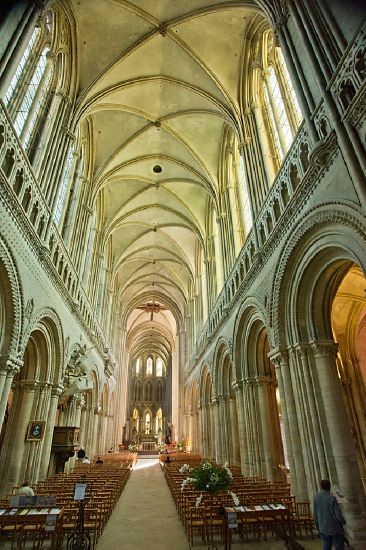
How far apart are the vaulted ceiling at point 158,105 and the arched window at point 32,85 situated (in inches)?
81.3

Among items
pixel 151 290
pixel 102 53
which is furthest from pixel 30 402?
pixel 151 290

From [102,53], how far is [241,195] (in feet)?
28.0

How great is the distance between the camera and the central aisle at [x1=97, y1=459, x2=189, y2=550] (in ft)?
20.7

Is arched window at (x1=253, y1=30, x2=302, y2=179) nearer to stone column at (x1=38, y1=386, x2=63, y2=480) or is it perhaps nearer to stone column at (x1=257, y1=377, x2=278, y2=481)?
stone column at (x1=257, y1=377, x2=278, y2=481)

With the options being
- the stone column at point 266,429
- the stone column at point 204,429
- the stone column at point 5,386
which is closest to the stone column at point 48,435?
the stone column at point 5,386

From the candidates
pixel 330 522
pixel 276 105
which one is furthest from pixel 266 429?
pixel 276 105

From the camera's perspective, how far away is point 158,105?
16891mm

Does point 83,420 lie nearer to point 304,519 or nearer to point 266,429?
point 266,429

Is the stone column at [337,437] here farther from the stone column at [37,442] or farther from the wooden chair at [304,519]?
the stone column at [37,442]

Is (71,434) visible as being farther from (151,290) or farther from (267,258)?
(151,290)

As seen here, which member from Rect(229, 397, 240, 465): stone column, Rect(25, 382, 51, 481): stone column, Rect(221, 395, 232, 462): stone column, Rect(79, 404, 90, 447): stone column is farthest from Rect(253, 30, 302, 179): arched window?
Rect(79, 404, 90, 447): stone column

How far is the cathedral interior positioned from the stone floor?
2.67 meters

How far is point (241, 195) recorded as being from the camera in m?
16.3

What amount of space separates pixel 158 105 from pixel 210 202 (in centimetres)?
683
